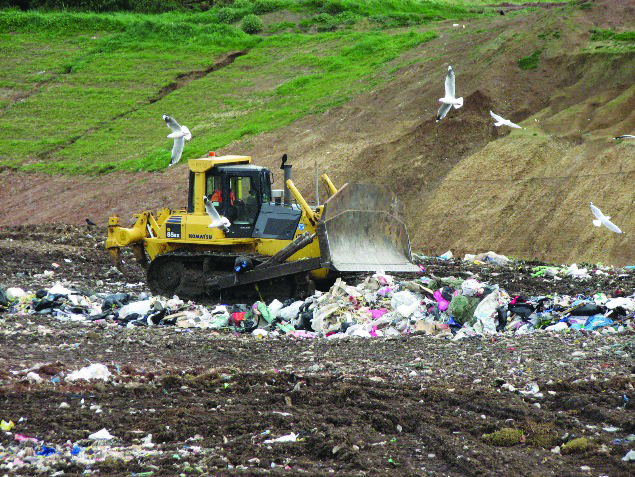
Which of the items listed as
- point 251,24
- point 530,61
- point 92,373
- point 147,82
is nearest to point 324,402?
point 92,373

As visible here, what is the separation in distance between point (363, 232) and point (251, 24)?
3400cm

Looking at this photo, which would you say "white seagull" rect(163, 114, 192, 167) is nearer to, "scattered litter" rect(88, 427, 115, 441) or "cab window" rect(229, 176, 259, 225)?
"cab window" rect(229, 176, 259, 225)

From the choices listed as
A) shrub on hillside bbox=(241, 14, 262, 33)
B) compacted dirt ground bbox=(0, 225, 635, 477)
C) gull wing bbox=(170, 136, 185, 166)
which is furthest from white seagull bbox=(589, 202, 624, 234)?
shrub on hillside bbox=(241, 14, 262, 33)

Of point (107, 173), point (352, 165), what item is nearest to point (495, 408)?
point (352, 165)

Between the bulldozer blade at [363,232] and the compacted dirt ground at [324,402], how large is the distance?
2.11 metres

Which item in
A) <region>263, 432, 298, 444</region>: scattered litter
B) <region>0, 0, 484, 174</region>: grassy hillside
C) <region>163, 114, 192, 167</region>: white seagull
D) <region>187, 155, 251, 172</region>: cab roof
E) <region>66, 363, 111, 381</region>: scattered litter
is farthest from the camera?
<region>0, 0, 484, 174</region>: grassy hillside

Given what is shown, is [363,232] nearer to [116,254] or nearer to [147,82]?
[116,254]

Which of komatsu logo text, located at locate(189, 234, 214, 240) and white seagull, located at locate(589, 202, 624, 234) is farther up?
white seagull, located at locate(589, 202, 624, 234)

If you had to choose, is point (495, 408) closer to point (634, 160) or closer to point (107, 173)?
point (634, 160)

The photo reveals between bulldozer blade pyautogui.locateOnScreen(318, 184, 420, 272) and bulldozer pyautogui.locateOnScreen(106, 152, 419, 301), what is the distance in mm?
15

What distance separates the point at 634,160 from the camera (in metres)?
21.4

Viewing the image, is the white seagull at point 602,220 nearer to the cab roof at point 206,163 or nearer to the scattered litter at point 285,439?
the cab roof at point 206,163

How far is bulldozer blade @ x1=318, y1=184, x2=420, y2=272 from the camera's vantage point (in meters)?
12.9

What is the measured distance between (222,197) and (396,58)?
22695mm
